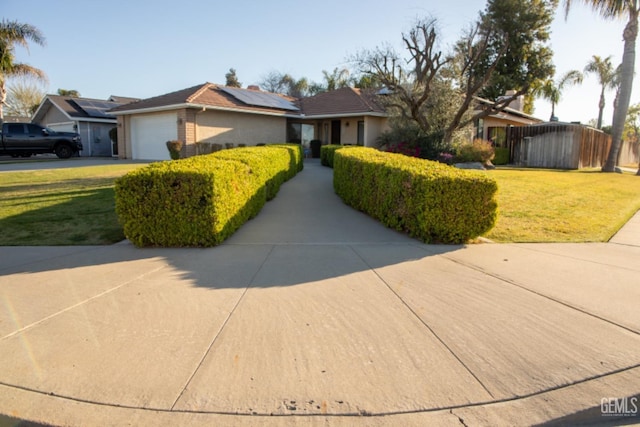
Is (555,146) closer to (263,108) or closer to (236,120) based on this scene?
(263,108)

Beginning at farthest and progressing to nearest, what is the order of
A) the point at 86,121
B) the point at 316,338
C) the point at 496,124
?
the point at 496,124, the point at 86,121, the point at 316,338

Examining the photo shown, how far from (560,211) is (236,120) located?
17855 millimetres

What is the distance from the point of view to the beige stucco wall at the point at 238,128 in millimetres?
21906

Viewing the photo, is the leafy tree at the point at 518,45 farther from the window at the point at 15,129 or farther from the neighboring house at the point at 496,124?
the window at the point at 15,129

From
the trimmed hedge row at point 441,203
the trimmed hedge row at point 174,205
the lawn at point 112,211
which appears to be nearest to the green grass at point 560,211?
the lawn at point 112,211

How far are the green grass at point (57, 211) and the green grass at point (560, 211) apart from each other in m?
7.57

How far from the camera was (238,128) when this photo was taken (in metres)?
23.5

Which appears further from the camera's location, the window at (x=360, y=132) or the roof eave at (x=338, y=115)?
the window at (x=360, y=132)

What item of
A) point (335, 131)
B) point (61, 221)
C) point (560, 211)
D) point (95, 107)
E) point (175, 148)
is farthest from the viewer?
point (95, 107)

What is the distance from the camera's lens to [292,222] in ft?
28.7

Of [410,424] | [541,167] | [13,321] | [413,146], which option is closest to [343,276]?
[410,424]

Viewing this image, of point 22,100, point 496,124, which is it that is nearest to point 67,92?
point 22,100

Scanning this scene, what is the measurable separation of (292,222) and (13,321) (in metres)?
5.41

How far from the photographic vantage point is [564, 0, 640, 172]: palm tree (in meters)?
22.1
